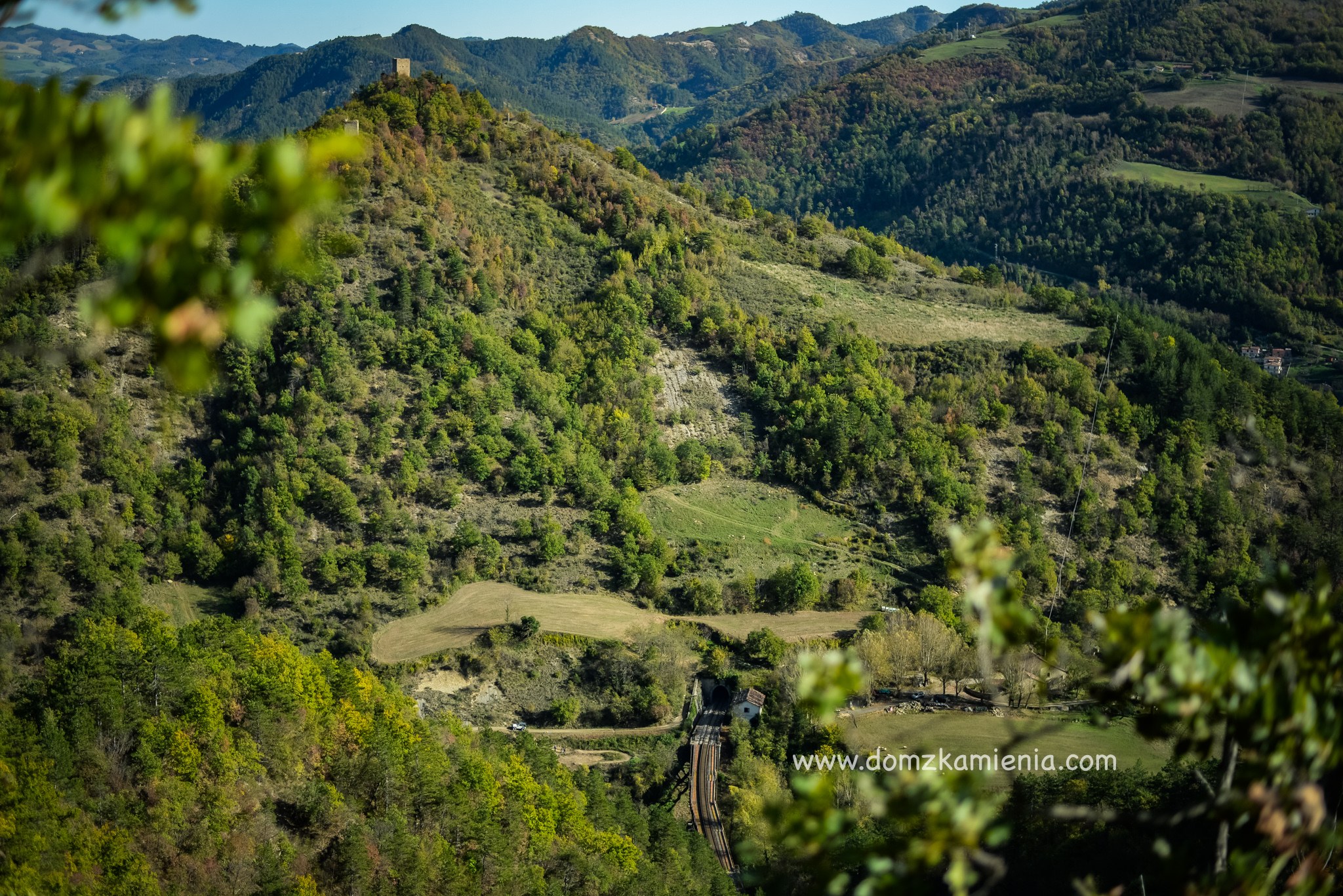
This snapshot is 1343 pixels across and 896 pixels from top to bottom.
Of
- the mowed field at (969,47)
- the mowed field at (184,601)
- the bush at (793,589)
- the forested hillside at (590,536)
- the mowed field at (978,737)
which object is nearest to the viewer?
the forested hillside at (590,536)

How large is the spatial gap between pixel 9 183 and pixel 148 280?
51 centimetres

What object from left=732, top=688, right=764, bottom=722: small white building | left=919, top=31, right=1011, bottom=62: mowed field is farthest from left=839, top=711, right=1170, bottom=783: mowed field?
left=919, top=31, right=1011, bottom=62: mowed field

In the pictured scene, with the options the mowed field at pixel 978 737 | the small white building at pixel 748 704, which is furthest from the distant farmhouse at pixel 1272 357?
the small white building at pixel 748 704

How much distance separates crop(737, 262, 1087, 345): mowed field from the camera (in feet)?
181

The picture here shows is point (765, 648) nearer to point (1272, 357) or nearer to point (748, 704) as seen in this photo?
point (748, 704)

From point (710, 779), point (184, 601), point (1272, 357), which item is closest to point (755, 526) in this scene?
point (710, 779)

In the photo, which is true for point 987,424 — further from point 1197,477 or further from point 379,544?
point 379,544

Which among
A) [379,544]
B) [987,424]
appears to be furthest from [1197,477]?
[379,544]

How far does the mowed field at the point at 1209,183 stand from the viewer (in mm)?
99250

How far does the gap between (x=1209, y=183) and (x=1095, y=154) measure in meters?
16.9

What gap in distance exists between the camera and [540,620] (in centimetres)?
3738

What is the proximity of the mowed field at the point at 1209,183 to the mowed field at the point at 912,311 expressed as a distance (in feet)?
191

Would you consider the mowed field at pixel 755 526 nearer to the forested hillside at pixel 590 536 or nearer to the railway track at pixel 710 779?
the forested hillside at pixel 590 536

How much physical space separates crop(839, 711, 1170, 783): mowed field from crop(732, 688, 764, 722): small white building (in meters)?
3.02
